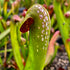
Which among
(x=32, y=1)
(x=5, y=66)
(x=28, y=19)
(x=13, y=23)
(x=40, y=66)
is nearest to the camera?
(x=28, y=19)

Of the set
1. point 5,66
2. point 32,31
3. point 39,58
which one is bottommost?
point 5,66

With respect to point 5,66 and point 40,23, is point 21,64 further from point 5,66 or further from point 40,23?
point 40,23

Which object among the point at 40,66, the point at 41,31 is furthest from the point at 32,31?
the point at 40,66

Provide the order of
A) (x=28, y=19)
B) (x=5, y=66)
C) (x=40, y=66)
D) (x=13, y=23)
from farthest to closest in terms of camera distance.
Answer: (x=5, y=66) → (x=13, y=23) → (x=40, y=66) → (x=28, y=19)

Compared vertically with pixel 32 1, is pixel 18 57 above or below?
below

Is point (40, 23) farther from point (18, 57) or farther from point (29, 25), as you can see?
point (18, 57)

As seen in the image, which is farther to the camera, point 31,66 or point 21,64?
point 21,64

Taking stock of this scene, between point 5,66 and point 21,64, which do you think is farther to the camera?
point 5,66

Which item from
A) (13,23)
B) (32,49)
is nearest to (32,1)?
(13,23)

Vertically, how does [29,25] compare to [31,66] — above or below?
above
